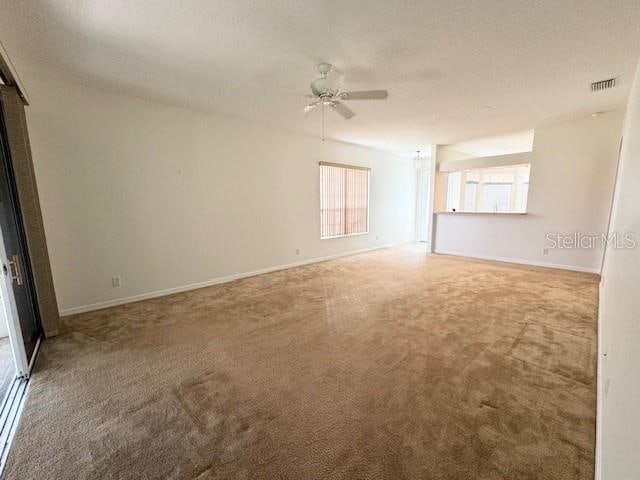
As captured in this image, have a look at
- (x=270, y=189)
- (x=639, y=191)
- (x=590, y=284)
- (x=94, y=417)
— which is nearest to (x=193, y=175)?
(x=270, y=189)

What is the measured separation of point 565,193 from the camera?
15.6 feet

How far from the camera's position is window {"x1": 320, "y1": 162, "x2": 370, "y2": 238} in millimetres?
5836

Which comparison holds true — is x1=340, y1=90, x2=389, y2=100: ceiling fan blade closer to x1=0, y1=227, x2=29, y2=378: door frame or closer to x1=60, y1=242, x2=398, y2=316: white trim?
x1=0, y1=227, x2=29, y2=378: door frame

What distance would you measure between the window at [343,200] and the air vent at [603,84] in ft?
12.9

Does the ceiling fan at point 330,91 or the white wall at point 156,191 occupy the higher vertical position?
the ceiling fan at point 330,91

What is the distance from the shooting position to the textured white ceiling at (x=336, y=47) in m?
1.83

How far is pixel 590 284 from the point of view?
405 cm

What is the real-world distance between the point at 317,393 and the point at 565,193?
18.1 feet

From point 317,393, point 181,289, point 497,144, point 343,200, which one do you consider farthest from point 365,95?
point 497,144

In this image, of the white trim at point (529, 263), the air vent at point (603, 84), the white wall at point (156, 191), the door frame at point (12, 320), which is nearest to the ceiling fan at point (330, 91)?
the white wall at point (156, 191)

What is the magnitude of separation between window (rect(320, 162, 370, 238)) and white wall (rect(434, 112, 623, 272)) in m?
2.63

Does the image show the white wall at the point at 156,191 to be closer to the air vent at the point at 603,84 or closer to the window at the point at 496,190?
the air vent at the point at 603,84

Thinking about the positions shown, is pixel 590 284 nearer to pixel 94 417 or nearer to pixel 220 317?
pixel 220 317

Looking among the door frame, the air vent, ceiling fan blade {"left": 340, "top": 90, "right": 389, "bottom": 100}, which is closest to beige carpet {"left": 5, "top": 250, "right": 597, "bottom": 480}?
the door frame
